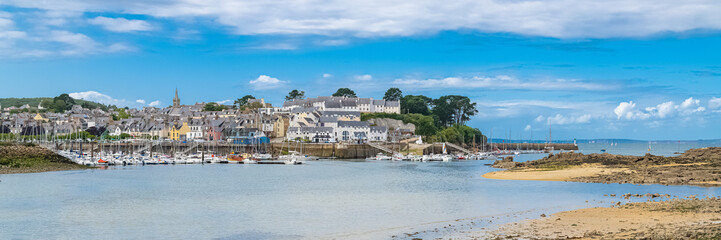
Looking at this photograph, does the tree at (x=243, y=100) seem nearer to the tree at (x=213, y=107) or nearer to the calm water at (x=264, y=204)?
the tree at (x=213, y=107)

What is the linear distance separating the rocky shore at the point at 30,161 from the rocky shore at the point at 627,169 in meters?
37.2

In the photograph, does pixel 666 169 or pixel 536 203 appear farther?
pixel 666 169

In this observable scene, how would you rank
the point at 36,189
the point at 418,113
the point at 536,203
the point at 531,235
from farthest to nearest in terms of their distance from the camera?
the point at 418,113 < the point at 36,189 < the point at 536,203 < the point at 531,235

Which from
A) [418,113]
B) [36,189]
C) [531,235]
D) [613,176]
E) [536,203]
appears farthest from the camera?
[418,113]

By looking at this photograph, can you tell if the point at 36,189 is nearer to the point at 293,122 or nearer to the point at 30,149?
the point at 30,149

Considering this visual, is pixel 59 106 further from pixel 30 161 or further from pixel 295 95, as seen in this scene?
pixel 30 161

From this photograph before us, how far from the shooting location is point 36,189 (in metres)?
39.6

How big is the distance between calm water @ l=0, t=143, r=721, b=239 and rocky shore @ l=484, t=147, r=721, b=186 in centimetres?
241

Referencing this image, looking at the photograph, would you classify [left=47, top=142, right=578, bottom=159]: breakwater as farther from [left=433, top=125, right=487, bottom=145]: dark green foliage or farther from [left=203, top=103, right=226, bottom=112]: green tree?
[left=203, top=103, right=226, bottom=112]: green tree

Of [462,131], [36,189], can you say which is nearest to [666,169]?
[36,189]

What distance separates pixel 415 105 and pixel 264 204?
117624 millimetres

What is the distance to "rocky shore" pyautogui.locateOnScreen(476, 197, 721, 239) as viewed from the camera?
1906 cm

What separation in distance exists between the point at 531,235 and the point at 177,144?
277 feet

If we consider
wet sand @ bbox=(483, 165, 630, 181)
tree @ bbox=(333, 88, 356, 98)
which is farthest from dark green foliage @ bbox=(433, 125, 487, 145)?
wet sand @ bbox=(483, 165, 630, 181)
